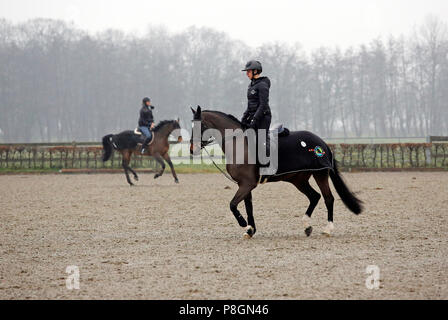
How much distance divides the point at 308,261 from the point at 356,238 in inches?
80.9

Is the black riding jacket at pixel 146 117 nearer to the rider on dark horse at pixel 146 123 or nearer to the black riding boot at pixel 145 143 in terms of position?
the rider on dark horse at pixel 146 123

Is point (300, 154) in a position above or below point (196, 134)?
below

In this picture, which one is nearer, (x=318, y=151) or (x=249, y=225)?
(x=249, y=225)

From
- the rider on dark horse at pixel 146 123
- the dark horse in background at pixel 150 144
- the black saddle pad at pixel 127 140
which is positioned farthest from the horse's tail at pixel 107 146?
the rider on dark horse at pixel 146 123

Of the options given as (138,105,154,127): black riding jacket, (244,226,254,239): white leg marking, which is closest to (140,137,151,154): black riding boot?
(138,105,154,127): black riding jacket

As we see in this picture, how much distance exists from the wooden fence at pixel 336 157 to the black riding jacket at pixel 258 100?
1767 cm

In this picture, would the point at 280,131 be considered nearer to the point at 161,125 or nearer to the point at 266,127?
the point at 266,127

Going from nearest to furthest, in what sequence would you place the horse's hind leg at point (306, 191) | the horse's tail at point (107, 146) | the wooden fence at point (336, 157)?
the horse's hind leg at point (306, 191) → the horse's tail at point (107, 146) → the wooden fence at point (336, 157)

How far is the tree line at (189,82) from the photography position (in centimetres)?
6034

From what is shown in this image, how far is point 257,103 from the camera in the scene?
31.3 ft

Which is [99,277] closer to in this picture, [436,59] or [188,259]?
[188,259]

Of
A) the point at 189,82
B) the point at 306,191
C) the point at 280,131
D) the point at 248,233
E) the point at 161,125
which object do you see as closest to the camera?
the point at 248,233

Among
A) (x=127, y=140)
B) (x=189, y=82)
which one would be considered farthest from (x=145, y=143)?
(x=189, y=82)

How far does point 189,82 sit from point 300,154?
2312 inches
